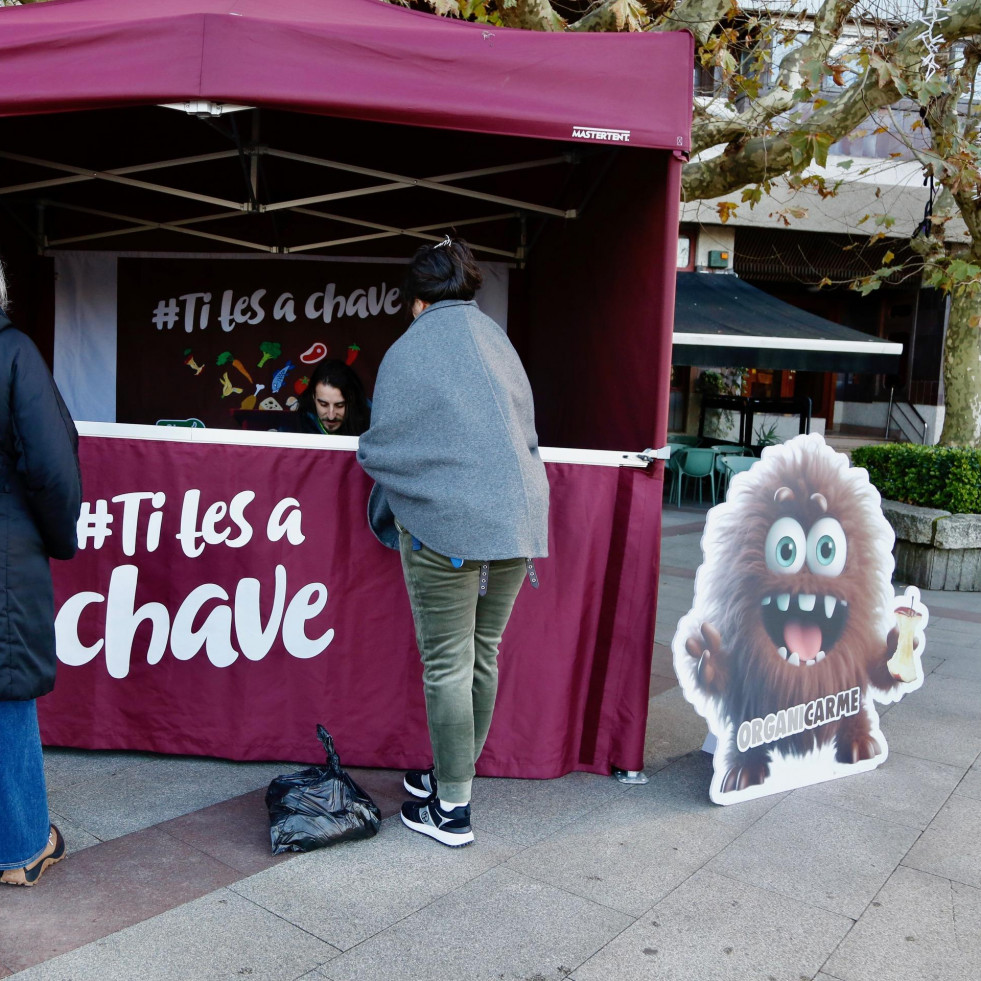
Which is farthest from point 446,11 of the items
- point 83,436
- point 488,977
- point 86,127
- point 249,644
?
point 488,977

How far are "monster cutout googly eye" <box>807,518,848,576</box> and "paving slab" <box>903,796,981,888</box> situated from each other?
1000mm

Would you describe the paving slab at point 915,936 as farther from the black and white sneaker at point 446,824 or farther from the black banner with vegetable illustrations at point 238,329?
the black banner with vegetable illustrations at point 238,329

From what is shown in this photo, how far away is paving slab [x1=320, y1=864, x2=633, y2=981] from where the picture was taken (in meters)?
2.46

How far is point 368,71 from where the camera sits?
10.2ft

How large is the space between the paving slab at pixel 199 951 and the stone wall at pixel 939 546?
680 centimetres

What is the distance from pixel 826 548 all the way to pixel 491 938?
1.96 meters

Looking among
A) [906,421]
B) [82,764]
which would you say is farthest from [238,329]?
[906,421]

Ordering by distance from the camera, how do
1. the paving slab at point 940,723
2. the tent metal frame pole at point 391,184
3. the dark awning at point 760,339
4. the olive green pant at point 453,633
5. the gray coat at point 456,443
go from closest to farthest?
1. the gray coat at point 456,443
2. the olive green pant at point 453,633
3. the paving slab at point 940,723
4. the tent metal frame pole at point 391,184
5. the dark awning at point 760,339

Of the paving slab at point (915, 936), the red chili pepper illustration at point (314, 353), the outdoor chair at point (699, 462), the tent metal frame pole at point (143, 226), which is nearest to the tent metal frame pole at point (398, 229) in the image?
the tent metal frame pole at point (143, 226)

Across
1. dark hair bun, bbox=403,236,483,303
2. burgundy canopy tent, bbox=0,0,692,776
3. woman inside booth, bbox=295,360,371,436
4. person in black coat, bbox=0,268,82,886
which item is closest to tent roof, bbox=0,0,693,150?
burgundy canopy tent, bbox=0,0,692,776

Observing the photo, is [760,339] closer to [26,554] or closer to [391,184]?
[391,184]

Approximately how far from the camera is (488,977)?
96.0 inches

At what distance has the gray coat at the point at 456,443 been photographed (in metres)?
2.87

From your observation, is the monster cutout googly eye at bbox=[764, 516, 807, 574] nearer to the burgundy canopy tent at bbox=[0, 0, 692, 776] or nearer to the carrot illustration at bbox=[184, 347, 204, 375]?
the burgundy canopy tent at bbox=[0, 0, 692, 776]
